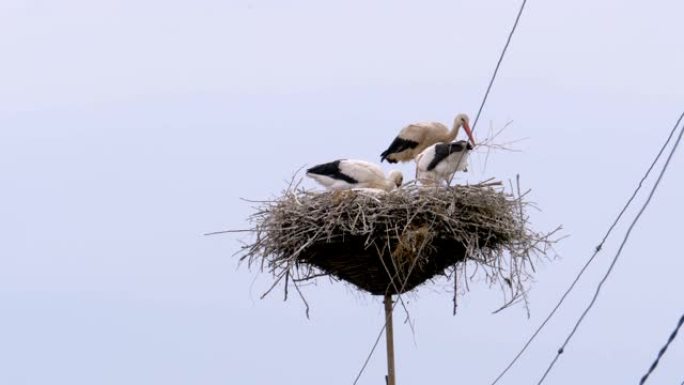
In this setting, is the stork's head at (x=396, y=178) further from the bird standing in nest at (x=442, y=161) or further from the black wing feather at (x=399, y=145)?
the black wing feather at (x=399, y=145)

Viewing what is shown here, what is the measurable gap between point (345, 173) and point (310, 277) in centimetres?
151

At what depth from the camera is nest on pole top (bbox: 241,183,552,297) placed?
948 cm

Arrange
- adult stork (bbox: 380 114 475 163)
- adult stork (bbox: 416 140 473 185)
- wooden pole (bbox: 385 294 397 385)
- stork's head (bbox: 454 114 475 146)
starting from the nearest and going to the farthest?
wooden pole (bbox: 385 294 397 385) < adult stork (bbox: 416 140 473 185) < stork's head (bbox: 454 114 475 146) < adult stork (bbox: 380 114 475 163)

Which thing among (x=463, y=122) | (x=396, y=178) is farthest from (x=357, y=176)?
(x=463, y=122)

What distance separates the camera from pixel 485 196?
32.2 feet

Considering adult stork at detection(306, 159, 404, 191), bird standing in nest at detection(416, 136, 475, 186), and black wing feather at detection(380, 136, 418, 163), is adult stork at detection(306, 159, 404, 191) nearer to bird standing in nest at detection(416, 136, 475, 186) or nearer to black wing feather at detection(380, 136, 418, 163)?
bird standing in nest at detection(416, 136, 475, 186)

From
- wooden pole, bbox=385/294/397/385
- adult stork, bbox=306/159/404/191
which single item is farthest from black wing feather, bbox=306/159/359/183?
wooden pole, bbox=385/294/397/385

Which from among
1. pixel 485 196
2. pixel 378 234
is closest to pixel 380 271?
pixel 378 234

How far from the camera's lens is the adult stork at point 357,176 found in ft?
35.8

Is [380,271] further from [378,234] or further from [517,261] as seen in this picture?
[517,261]

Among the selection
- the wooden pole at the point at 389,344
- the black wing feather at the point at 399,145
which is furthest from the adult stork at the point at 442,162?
the wooden pole at the point at 389,344

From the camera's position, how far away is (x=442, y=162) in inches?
453

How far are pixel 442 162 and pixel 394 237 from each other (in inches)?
85.2

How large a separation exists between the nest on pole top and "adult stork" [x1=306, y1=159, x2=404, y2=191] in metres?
1.01
